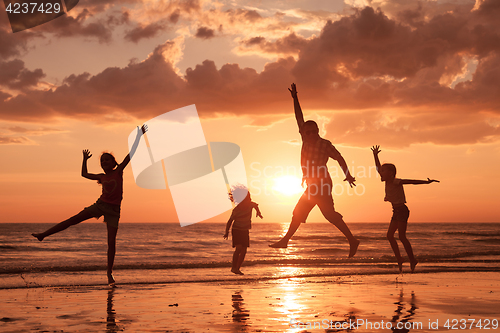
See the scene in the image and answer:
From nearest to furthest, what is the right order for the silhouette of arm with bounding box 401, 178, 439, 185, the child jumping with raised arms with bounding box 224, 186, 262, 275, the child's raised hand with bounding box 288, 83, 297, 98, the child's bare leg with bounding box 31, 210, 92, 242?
the child's raised hand with bounding box 288, 83, 297, 98, the child's bare leg with bounding box 31, 210, 92, 242, the silhouette of arm with bounding box 401, 178, 439, 185, the child jumping with raised arms with bounding box 224, 186, 262, 275

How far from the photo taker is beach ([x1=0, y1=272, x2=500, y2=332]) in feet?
18.6

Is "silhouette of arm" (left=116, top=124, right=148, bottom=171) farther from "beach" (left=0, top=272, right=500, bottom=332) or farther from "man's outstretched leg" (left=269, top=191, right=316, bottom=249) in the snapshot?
"man's outstretched leg" (left=269, top=191, right=316, bottom=249)

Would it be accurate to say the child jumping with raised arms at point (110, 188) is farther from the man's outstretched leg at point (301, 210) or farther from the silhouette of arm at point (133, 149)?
the man's outstretched leg at point (301, 210)

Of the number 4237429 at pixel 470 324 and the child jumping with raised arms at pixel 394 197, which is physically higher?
the child jumping with raised arms at pixel 394 197

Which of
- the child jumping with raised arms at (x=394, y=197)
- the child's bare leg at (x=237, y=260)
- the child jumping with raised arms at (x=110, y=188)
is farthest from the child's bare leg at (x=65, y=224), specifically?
the child jumping with raised arms at (x=394, y=197)

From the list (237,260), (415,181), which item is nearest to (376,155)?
(415,181)

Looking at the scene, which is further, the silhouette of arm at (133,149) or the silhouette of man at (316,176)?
the silhouette of arm at (133,149)

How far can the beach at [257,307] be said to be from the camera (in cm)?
568

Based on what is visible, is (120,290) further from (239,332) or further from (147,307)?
(239,332)

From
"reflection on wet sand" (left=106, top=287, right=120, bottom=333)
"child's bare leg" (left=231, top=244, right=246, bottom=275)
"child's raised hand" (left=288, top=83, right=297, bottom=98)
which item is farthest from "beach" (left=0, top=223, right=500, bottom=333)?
"child's raised hand" (left=288, top=83, right=297, bottom=98)

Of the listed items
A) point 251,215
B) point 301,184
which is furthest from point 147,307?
point 251,215

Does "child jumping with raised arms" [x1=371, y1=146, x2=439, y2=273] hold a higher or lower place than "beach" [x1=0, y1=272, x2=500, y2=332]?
higher

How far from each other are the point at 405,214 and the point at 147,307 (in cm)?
629

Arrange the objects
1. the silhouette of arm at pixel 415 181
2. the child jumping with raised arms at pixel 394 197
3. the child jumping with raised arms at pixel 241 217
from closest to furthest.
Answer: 1. the silhouette of arm at pixel 415 181
2. the child jumping with raised arms at pixel 394 197
3. the child jumping with raised arms at pixel 241 217
